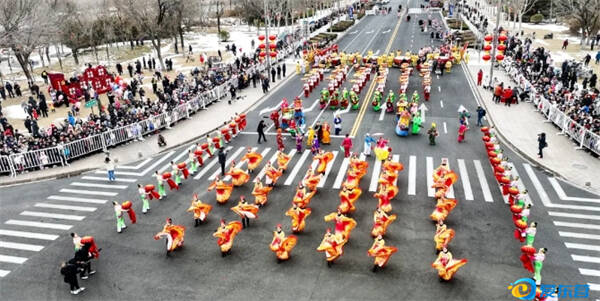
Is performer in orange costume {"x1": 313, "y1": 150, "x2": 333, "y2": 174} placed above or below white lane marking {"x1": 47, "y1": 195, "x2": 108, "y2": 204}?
above

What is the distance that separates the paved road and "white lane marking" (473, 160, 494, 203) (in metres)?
0.09

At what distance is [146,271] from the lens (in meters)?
14.7

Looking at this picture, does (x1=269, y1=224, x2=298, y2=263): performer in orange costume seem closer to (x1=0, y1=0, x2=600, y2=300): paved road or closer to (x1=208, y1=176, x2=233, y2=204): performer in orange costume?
(x1=0, y1=0, x2=600, y2=300): paved road

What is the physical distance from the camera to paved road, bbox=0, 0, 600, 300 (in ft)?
44.6

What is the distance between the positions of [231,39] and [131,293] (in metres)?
64.5

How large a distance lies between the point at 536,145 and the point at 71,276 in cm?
2261

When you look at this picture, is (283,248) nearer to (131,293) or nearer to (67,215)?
(131,293)

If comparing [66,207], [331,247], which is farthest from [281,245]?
[66,207]

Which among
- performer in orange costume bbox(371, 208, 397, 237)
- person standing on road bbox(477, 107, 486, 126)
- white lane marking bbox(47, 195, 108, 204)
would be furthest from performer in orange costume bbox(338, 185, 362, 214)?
person standing on road bbox(477, 107, 486, 126)

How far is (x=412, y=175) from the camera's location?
21.0m

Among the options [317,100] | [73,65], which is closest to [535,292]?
[317,100]

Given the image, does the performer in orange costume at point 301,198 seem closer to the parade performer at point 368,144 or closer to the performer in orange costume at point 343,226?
the performer in orange costume at point 343,226

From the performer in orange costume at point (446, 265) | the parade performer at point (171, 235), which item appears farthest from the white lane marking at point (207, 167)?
the performer in orange costume at point (446, 265)

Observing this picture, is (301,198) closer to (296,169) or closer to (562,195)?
(296,169)
